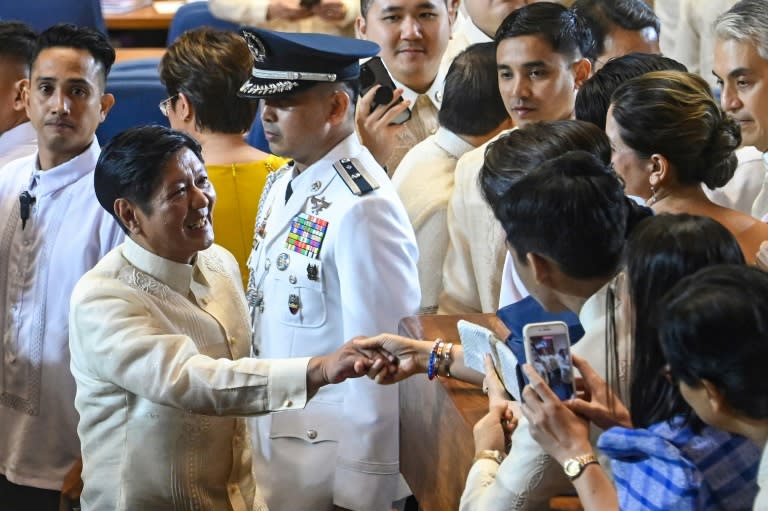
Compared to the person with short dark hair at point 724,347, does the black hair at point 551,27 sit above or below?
above

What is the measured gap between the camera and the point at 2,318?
3.41 m

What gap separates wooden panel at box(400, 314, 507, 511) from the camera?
2271 millimetres

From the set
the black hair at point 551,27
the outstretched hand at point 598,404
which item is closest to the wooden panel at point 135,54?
the black hair at point 551,27

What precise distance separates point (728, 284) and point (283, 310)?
1.45 metres

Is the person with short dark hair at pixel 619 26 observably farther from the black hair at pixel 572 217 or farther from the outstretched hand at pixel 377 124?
the black hair at pixel 572 217

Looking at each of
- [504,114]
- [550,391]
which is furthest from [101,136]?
[550,391]

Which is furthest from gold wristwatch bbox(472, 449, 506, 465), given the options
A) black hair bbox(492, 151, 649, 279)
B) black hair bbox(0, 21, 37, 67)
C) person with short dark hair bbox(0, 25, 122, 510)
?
black hair bbox(0, 21, 37, 67)

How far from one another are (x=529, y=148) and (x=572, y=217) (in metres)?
0.45

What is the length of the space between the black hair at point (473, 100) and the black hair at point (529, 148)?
861 mm

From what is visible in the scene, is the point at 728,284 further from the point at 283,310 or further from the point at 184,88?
the point at 184,88

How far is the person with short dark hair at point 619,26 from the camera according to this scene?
371 cm

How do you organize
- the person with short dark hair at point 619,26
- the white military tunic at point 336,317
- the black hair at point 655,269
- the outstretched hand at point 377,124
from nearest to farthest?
the black hair at point 655,269 < the white military tunic at point 336,317 < the outstretched hand at point 377,124 < the person with short dark hair at point 619,26

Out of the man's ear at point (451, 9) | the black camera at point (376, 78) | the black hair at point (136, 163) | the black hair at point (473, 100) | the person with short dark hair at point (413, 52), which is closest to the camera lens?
the black hair at point (136, 163)

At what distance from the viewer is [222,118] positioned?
3.38m
